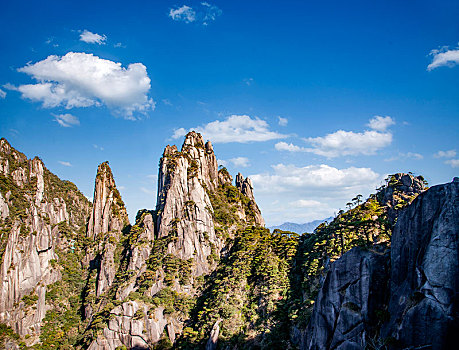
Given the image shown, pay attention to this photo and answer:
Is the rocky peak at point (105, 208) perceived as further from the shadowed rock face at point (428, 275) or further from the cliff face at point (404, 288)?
the shadowed rock face at point (428, 275)

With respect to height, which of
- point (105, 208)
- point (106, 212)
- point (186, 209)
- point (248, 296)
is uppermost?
point (105, 208)

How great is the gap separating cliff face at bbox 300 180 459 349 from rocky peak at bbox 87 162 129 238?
78.5m

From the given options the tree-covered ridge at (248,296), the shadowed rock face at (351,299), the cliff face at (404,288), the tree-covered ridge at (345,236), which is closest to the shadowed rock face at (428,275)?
the cliff face at (404,288)

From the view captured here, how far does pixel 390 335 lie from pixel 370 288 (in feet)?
18.0

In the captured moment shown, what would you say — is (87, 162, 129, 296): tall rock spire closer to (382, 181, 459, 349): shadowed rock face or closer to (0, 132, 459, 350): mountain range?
(0, 132, 459, 350): mountain range

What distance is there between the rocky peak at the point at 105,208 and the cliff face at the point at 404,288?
7849cm

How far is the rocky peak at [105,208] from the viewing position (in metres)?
96.1

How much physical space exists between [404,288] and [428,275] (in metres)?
2.96

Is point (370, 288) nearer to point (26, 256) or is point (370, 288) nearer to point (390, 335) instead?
→ point (390, 335)

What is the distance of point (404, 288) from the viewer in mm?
24438

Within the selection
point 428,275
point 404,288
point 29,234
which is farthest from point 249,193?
point 428,275

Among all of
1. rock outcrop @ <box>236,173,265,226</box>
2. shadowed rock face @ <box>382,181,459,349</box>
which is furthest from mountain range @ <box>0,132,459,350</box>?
rock outcrop @ <box>236,173,265,226</box>

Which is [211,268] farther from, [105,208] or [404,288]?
[404,288]

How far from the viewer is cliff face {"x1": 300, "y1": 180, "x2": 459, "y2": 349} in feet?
68.8
